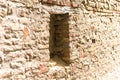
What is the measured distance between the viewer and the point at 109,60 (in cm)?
462

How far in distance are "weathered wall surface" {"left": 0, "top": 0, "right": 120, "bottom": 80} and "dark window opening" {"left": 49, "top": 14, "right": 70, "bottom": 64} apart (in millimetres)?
76

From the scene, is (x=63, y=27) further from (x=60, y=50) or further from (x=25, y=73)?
(x=25, y=73)

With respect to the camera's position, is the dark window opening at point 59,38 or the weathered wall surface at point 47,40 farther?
the dark window opening at point 59,38

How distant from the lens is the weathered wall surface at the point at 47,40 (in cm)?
259

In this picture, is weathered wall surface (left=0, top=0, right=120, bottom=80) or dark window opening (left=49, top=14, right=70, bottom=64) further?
dark window opening (left=49, top=14, right=70, bottom=64)

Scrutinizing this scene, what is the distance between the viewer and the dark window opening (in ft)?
11.4

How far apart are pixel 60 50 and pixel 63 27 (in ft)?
1.17

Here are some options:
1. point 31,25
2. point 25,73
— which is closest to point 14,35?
point 31,25

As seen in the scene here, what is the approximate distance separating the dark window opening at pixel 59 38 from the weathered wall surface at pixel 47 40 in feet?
0.25

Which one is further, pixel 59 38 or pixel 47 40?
pixel 59 38

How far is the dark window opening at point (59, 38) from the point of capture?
11.4ft

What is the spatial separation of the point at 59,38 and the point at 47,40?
491mm

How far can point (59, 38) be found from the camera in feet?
11.6

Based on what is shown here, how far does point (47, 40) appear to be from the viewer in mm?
3088
